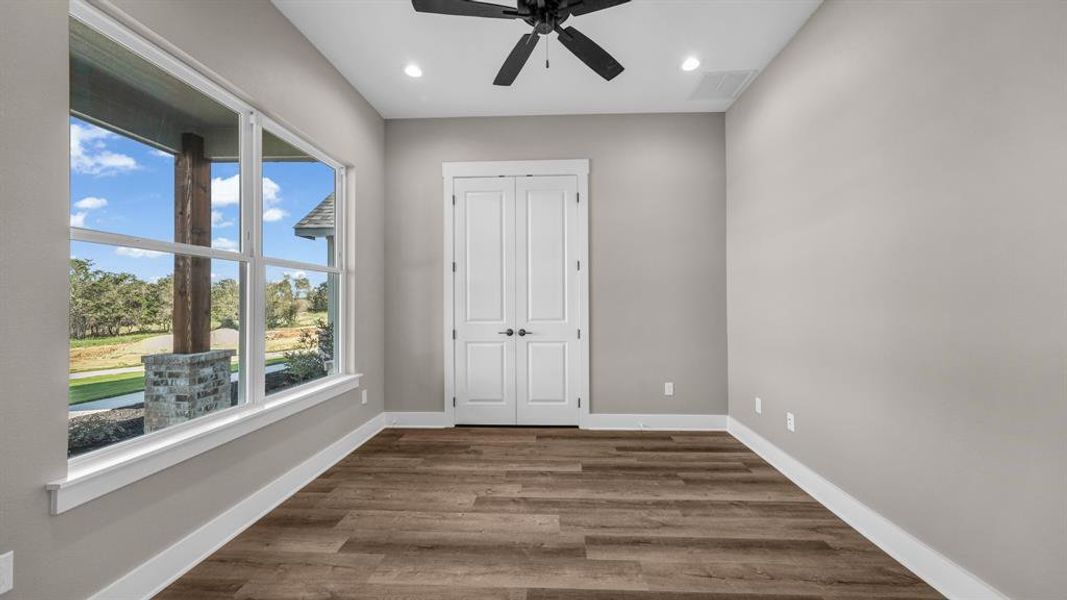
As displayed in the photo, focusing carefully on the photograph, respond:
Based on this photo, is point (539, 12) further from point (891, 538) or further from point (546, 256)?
point (891, 538)

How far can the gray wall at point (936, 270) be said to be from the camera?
1.44m

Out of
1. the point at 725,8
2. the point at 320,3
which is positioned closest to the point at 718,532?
the point at 725,8

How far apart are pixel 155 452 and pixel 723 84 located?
4.25m

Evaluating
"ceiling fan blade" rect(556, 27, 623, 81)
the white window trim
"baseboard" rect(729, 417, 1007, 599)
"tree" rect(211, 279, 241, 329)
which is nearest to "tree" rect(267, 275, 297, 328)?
the white window trim

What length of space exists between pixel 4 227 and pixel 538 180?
3.36 m

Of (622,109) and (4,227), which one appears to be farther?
(622,109)

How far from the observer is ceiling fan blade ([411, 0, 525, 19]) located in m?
1.95

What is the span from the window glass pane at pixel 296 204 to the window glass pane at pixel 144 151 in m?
0.29

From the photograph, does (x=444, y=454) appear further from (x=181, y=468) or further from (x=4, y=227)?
(x=4, y=227)

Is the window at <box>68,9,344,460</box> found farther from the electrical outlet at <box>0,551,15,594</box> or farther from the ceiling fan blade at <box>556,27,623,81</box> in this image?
the ceiling fan blade at <box>556,27,623,81</box>

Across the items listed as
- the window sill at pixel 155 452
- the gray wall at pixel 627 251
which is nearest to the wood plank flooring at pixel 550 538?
→ the window sill at pixel 155 452

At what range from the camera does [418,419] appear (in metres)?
4.13

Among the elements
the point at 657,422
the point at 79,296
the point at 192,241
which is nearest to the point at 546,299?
the point at 657,422

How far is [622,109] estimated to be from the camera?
3977 millimetres
